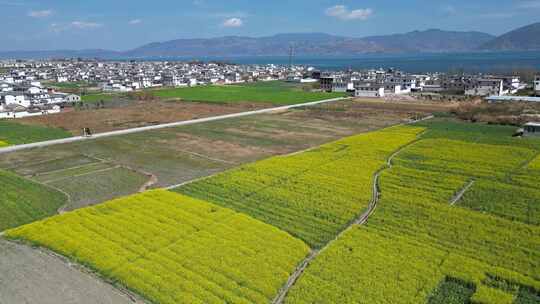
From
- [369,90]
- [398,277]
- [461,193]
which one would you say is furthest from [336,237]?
[369,90]

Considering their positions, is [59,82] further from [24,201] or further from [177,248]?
[177,248]

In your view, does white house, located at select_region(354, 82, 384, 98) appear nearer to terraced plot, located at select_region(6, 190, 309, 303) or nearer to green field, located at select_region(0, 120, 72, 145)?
green field, located at select_region(0, 120, 72, 145)

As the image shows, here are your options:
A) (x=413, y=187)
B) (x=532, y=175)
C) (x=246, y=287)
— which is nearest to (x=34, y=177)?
(x=246, y=287)

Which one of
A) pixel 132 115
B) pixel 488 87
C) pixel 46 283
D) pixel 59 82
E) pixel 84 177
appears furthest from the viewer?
pixel 59 82

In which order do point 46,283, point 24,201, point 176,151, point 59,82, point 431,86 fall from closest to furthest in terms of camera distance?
point 46,283 < point 24,201 < point 176,151 < point 431,86 < point 59,82

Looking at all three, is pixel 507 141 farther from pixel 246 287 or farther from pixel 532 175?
pixel 246 287

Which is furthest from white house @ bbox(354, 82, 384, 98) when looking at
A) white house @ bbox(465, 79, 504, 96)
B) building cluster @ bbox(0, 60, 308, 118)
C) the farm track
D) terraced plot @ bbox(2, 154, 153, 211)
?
terraced plot @ bbox(2, 154, 153, 211)
